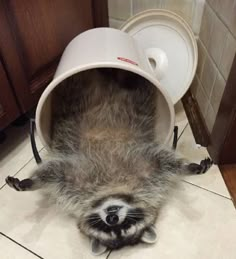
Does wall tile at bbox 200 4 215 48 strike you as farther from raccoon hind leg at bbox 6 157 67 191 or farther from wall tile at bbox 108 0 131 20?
raccoon hind leg at bbox 6 157 67 191

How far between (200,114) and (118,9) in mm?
638

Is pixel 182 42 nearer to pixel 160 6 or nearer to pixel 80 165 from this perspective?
pixel 160 6

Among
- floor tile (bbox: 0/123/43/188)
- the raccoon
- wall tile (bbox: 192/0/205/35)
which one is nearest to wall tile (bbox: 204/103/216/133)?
the raccoon

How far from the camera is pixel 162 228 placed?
3.20 ft

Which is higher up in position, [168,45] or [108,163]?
[168,45]

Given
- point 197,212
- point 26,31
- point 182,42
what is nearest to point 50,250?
point 197,212

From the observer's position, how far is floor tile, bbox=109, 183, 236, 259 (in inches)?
35.9

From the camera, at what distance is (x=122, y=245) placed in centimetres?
89

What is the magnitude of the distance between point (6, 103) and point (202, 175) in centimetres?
77

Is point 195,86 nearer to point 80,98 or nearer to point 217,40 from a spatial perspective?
point 217,40

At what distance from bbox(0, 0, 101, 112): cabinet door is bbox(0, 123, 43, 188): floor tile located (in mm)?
200

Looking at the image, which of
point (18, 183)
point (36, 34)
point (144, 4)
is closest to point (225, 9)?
point (144, 4)

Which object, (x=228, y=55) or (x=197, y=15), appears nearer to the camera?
(x=228, y=55)

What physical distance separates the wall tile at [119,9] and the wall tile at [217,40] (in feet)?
1.49
